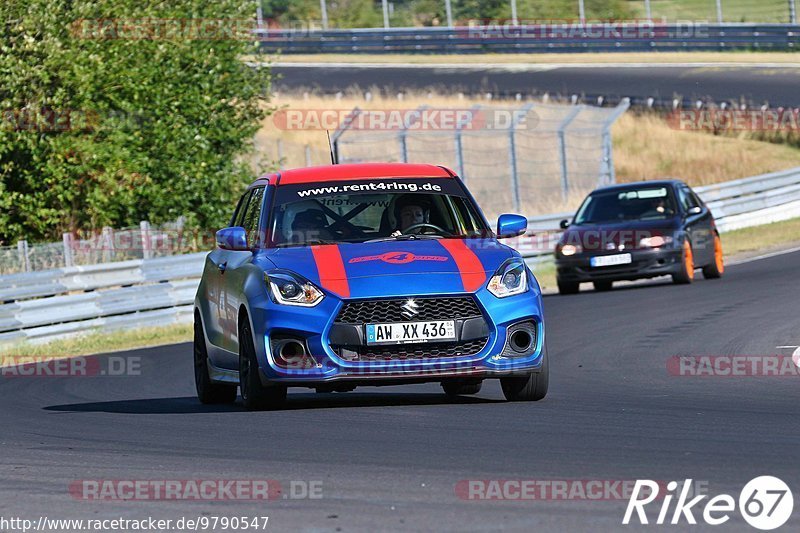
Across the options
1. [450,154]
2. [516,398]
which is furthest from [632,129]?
[516,398]

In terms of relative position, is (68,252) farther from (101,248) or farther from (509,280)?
(509,280)

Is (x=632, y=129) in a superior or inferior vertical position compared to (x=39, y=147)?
inferior

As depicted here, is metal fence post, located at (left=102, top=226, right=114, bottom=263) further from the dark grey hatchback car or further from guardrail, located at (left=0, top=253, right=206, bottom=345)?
the dark grey hatchback car

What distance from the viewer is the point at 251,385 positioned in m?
10.4

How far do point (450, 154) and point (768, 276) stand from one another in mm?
17414

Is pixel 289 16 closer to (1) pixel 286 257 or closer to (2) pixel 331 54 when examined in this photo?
(2) pixel 331 54

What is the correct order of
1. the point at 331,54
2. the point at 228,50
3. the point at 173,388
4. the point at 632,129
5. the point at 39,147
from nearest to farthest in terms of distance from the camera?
1. the point at 173,388
2. the point at 39,147
3. the point at 228,50
4. the point at 632,129
5. the point at 331,54

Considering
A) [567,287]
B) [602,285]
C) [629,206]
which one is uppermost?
[629,206]

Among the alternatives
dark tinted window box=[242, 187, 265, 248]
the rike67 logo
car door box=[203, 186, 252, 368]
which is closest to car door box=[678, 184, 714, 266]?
car door box=[203, 186, 252, 368]

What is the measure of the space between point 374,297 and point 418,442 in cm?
153

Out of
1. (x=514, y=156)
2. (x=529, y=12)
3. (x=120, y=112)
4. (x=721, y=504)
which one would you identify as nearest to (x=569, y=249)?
(x=120, y=112)

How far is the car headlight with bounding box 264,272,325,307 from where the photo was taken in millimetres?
9930

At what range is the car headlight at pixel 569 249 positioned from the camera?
2292 cm

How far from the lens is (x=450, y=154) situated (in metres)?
39.5
